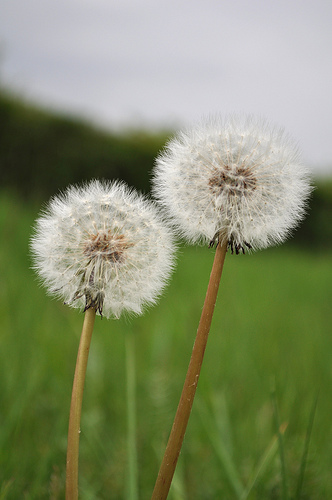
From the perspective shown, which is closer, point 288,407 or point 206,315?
point 206,315

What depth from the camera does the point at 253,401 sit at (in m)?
3.55

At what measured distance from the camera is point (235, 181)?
1223 mm

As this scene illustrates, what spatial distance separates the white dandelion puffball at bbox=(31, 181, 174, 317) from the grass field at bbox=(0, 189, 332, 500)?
54 centimetres

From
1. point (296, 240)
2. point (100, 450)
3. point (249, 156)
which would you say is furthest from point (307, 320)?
point (296, 240)

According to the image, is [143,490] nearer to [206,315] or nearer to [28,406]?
[28,406]

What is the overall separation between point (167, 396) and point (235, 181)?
241 cm

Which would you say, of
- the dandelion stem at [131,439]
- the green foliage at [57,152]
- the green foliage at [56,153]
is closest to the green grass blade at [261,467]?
the dandelion stem at [131,439]

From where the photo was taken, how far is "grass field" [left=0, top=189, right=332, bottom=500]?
2078 millimetres

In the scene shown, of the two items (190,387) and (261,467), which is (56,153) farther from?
(190,387)

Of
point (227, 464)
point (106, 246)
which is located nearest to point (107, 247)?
point (106, 246)

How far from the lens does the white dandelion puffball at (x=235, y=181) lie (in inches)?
47.8

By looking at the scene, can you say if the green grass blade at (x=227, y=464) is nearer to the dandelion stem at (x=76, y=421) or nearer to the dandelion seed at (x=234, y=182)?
the dandelion stem at (x=76, y=421)

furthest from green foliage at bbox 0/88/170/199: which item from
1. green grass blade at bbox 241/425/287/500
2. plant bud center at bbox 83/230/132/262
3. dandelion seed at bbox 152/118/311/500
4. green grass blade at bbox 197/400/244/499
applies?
plant bud center at bbox 83/230/132/262

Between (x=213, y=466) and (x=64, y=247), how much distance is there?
6.04 feet
